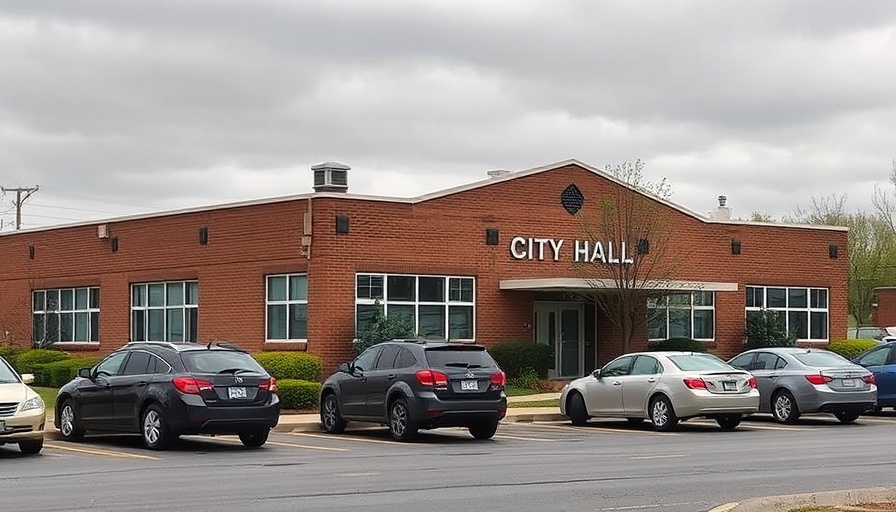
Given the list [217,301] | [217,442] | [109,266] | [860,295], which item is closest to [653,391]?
[217,442]

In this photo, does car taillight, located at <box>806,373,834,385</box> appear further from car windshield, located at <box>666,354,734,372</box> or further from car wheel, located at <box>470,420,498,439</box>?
car wheel, located at <box>470,420,498,439</box>

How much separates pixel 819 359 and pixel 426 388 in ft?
29.8

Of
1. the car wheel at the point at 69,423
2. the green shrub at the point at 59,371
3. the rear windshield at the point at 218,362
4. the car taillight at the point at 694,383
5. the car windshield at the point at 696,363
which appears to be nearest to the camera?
the rear windshield at the point at 218,362

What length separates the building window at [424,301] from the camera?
35.7 m

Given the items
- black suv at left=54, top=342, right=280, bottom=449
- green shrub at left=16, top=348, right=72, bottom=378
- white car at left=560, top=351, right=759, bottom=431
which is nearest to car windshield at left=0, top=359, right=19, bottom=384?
black suv at left=54, top=342, right=280, bottom=449

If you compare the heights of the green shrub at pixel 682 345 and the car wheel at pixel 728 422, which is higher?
the green shrub at pixel 682 345

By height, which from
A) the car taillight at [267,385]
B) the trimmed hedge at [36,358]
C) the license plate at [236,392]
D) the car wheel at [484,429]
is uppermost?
the car taillight at [267,385]

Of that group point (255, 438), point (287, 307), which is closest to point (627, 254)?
point (287, 307)

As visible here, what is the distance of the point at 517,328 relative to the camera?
3859cm

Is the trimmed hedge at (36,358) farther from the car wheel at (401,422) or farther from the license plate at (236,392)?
the license plate at (236,392)

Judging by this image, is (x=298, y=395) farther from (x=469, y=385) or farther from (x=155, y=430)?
(x=155, y=430)

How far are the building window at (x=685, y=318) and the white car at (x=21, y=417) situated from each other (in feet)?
78.1

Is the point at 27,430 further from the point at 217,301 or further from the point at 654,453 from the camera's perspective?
the point at 217,301

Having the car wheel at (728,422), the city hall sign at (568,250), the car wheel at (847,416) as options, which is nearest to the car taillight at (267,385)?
the car wheel at (728,422)
